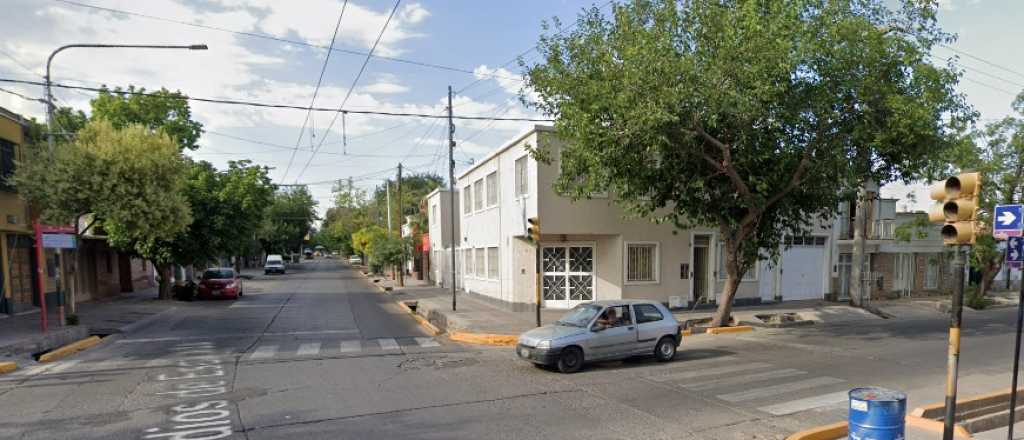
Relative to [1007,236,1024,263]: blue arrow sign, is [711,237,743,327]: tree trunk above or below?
below

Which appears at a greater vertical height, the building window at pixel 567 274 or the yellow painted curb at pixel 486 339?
the building window at pixel 567 274

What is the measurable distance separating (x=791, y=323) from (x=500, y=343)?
31.9ft

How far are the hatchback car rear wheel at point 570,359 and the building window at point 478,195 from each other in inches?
588

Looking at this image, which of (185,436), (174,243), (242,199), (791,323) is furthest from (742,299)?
(174,243)

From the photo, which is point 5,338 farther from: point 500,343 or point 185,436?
point 500,343

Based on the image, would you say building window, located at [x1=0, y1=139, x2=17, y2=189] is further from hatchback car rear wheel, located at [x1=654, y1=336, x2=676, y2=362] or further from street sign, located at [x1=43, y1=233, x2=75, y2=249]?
hatchback car rear wheel, located at [x1=654, y1=336, x2=676, y2=362]

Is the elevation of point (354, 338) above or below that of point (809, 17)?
below

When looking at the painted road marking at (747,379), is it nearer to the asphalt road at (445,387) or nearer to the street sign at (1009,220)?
the asphalt road at (445,387)

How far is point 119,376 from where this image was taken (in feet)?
33.4

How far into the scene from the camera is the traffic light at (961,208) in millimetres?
5461

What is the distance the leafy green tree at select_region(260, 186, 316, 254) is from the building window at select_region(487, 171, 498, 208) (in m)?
55.0

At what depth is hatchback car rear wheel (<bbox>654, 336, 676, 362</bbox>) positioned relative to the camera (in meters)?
11.4

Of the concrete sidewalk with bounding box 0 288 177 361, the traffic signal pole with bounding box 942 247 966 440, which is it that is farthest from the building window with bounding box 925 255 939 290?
the concrete sidewalk with bounding box 0 288 177 361

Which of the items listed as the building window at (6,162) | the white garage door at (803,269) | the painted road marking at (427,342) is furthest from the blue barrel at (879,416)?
the building window at (6,162)
